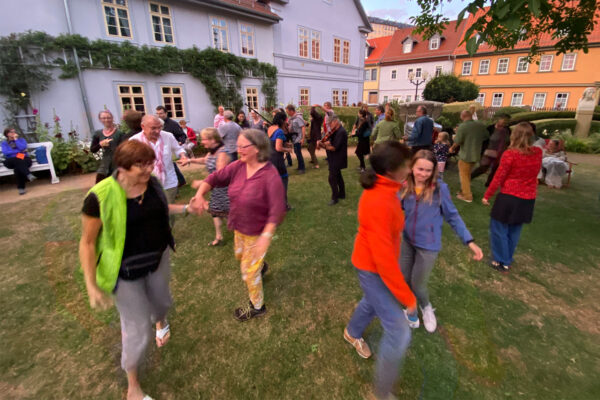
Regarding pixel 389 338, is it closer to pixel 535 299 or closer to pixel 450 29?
pixel 535 299

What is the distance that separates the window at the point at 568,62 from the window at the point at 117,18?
3830cm

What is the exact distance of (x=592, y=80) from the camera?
27.9 metres

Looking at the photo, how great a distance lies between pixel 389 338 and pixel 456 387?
95cm

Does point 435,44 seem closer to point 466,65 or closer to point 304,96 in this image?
point 466,65

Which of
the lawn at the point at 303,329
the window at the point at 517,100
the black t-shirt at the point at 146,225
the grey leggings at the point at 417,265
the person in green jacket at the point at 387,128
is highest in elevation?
the window at the point at 517,100

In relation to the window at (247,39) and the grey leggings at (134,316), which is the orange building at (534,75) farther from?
the grey leggings at (134,316)

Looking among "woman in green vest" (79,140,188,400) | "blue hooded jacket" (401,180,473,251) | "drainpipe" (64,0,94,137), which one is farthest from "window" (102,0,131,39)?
"blue hooded jacket" (401,180,473,251)

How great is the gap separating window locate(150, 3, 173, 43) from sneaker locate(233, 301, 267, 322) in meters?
14.4

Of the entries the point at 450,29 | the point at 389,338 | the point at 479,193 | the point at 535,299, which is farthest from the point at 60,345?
the point at 450,29

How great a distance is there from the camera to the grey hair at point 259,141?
101 inches

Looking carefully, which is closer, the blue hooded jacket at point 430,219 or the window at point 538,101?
the blue hooded jacket at point 430,219

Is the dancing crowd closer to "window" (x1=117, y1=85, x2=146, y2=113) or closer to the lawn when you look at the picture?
the lawn

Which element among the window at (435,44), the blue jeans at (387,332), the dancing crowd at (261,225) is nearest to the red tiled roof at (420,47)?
the window at (435,44)

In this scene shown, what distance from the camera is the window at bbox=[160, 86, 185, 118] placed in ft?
45.5
